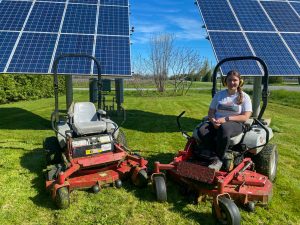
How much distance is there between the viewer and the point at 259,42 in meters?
10.9

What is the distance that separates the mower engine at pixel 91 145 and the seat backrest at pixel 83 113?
955 mm

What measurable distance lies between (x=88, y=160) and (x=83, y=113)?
1.57 m

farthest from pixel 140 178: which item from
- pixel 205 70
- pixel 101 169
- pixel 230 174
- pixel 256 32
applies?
pixel 205 70

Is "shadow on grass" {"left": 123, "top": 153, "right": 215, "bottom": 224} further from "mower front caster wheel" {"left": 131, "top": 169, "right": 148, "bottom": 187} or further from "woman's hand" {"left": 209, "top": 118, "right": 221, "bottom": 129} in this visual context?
"woman's hand" {"left": 209, "top": 118, "right": 221, "bottom": 129}

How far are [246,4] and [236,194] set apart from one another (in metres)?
9.73

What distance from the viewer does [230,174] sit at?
4992 millimetres

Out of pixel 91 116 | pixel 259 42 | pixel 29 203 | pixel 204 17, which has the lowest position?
pixel 29 203

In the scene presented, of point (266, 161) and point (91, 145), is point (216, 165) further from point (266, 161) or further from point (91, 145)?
point (91, 145)

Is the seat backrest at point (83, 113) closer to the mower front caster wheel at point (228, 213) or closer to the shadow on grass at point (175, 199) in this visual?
the shadow on grass at point (175, 199)

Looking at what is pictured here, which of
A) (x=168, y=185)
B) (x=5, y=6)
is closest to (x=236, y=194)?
(x=168, y=185)

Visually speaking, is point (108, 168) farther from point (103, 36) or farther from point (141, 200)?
point (103, 36)

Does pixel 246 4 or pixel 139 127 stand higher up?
pixel 246 4

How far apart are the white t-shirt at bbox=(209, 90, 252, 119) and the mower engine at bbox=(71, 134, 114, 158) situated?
2058 millimetres

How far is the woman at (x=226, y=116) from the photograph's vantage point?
526 centimetres
